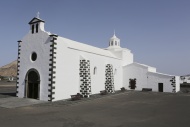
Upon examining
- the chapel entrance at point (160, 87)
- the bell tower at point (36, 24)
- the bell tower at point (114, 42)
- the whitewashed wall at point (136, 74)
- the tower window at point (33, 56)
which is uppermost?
the bell tower at point (114, 42)

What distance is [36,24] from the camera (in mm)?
20203

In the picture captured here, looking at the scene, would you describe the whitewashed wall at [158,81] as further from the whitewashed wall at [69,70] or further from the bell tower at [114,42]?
the bell tower at [114,42]

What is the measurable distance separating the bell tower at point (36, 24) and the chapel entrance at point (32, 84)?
4699 millimetres

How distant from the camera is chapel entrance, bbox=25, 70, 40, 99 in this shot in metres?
19.4

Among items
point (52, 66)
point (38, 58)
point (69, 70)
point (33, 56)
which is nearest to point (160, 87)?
point (69, 70)

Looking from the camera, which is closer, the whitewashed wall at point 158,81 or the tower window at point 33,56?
the tower window at point 33,56

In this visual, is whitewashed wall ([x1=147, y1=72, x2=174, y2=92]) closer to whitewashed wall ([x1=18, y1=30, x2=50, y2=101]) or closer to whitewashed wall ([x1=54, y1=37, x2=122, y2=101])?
whitewashed wall ([x1=54, y1=37, x2=122, y2=101])

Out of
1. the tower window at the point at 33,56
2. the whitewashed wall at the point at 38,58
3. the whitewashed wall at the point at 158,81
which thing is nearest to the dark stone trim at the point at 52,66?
the whitewashed wall at the point at 38,58

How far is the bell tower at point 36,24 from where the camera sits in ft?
65.1

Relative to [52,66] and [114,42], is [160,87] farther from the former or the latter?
[52,66]

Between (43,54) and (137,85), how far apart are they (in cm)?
1981

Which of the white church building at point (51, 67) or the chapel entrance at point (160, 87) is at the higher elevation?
the white church building at point (51, 67)

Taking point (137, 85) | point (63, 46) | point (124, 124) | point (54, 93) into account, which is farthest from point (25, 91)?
point (137, 85)

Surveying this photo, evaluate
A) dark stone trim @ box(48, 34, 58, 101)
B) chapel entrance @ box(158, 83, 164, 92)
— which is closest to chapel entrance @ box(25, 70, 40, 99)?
dark stone trim @ box(48, 34, 58, 101)
